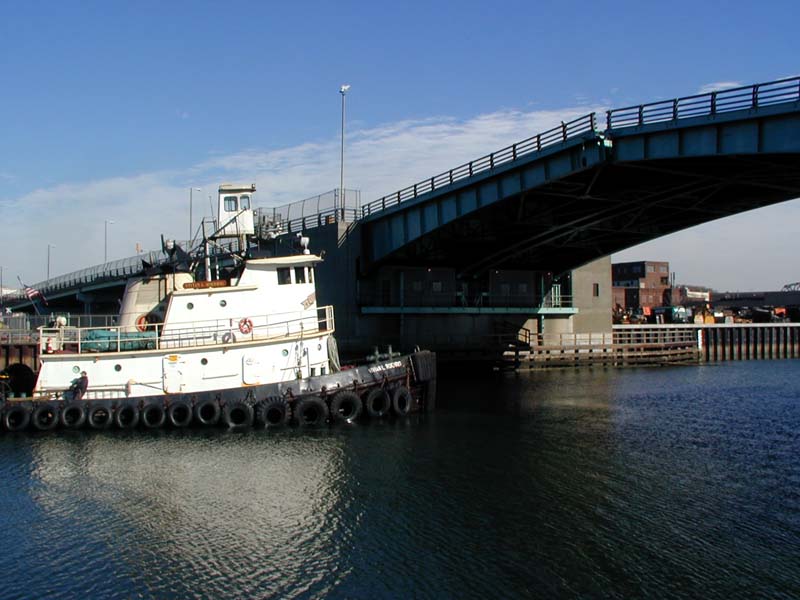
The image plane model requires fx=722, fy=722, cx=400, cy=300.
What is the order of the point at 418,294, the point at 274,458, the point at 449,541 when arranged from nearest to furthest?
1. the point at 449,541
2. the point at 274,458
3. the point at 418,294

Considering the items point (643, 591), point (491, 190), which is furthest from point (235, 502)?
point (491, 190)

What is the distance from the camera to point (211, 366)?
2595cm

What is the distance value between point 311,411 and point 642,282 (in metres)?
96.3

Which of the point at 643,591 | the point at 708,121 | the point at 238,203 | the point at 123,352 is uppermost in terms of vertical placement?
the point at 708,121

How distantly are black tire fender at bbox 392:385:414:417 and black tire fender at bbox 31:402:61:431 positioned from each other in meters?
11.9

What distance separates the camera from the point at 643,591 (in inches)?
484

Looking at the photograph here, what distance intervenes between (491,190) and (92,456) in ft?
82.6

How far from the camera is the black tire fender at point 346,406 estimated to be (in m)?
26.1

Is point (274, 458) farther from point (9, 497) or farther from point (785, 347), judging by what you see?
point (785, 347)

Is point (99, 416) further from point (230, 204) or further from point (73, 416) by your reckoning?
point (230, 204)

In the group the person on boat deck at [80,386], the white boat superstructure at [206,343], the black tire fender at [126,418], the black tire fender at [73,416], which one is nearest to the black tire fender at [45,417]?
the black tire fender at [73,416]

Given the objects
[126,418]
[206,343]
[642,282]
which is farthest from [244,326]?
[642,282]

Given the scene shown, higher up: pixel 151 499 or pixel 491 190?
pixel 491 190

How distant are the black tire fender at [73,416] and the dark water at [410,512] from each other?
24.1 inches
